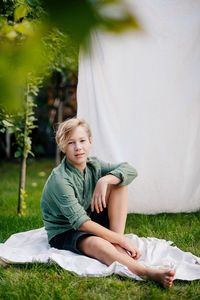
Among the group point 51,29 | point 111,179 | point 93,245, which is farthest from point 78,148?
point 51,29

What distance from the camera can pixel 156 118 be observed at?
8.02 ft

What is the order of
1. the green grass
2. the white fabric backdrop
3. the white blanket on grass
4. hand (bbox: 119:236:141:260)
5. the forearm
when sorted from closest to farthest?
the green grass
the white blanket on grass
hand (bbox: 119:236:141:260)
the forearm
the white fabric backdrop

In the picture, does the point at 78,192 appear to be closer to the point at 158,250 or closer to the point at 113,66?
the point at 158,250

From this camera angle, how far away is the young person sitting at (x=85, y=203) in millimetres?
1590

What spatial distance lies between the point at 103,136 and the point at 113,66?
1.54ft

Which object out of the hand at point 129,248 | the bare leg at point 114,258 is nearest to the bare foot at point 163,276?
the bare leg at point 114,258

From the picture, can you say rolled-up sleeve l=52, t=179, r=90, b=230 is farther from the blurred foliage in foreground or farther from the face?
the blurred foliage in foreground

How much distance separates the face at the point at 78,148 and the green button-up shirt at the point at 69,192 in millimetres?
37

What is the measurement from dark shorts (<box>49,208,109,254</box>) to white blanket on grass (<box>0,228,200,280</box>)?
0.10 feet

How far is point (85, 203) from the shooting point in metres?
1.83

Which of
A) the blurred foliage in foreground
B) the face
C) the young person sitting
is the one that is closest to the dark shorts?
the young person sitting

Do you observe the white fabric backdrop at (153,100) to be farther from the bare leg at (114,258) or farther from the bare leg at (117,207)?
the bare leg at (114,258)

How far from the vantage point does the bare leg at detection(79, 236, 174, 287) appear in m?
1.35

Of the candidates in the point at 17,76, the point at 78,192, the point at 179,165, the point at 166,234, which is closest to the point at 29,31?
the point at 17,76
